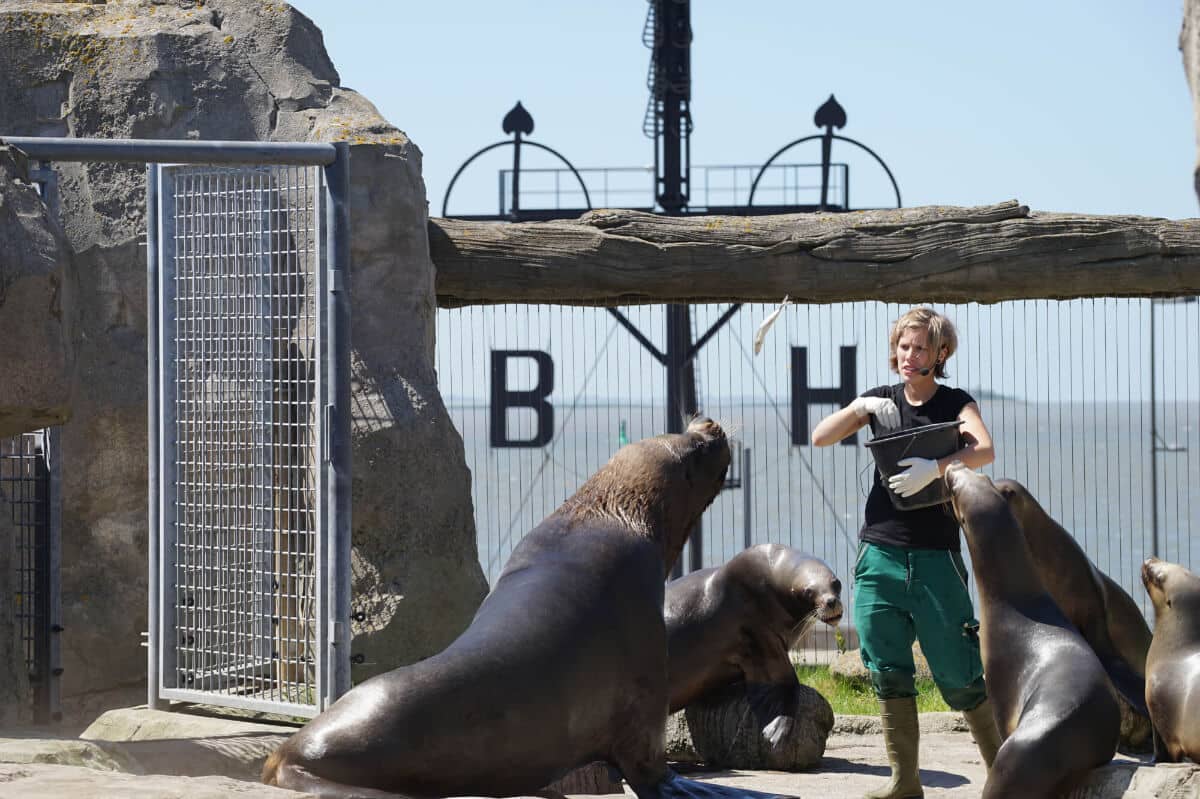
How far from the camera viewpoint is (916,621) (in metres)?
4.96

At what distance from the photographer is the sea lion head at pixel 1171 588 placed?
4746mm

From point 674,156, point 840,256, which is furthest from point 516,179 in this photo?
point 840,256

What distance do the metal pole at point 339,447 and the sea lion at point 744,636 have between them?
1395mm

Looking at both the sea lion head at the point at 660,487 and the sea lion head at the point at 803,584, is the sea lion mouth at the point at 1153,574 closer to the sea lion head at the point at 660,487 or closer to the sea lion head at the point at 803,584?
the sea lion head at the point at 803,584

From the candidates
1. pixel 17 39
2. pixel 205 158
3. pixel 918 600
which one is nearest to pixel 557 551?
pixel 918 600

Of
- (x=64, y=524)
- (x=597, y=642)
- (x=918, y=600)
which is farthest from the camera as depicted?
(x=64, y=524)

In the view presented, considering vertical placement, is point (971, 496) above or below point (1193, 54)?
below

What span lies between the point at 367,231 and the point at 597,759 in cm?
347

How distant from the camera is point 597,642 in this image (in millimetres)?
4082

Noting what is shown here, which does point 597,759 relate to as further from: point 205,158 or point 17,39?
point 17,39

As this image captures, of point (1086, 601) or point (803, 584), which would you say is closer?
point (1086, 601)

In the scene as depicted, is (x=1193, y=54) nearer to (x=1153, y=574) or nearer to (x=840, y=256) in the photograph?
(x=1153, y=574)

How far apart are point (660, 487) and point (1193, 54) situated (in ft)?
10.1

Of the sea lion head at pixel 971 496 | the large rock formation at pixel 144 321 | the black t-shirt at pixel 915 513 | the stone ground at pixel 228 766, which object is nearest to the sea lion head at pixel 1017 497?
the black t-shirt at pixel 915 513
